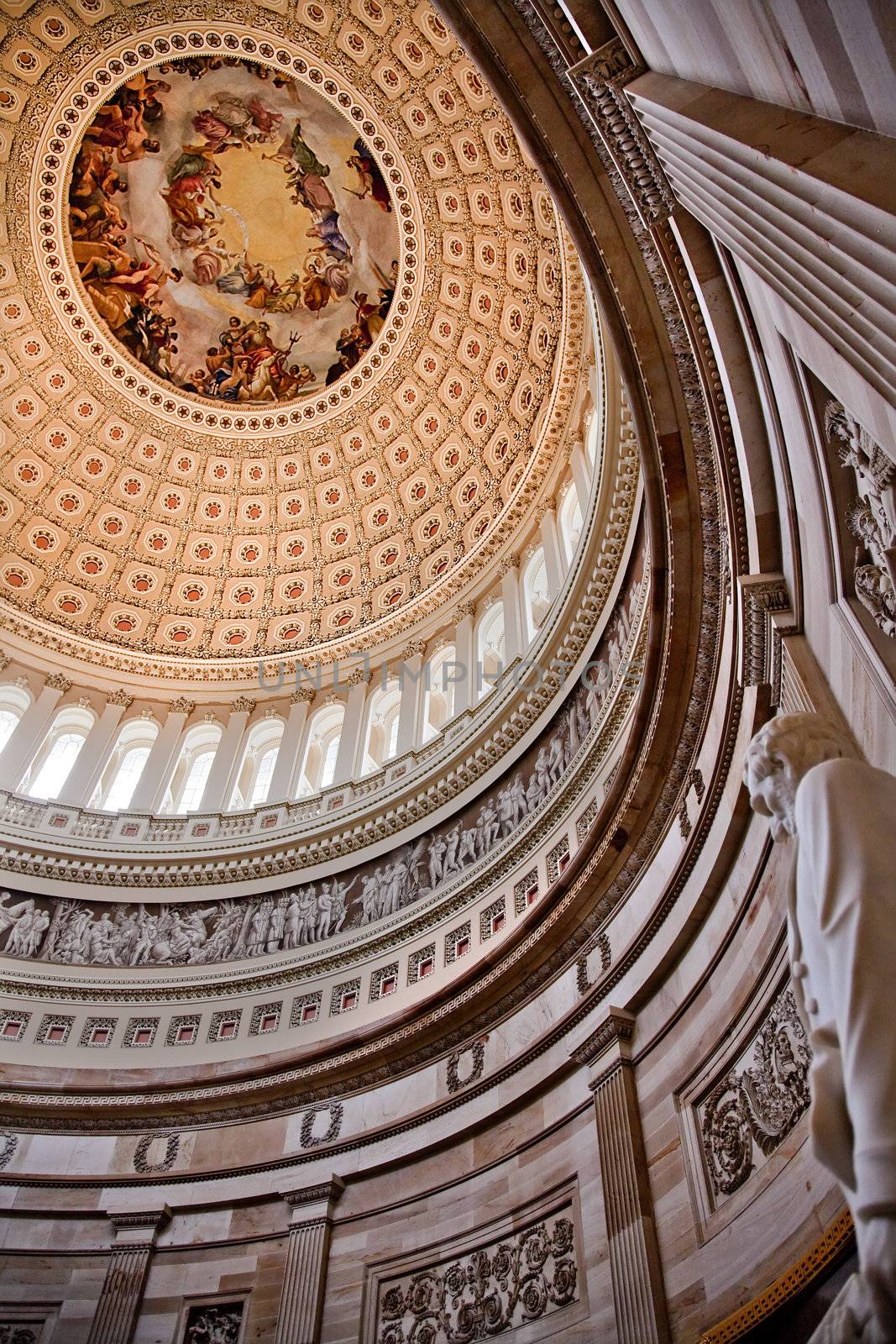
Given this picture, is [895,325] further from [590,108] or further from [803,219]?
[590,108]

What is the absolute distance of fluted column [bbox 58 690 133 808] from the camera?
68.6 ft

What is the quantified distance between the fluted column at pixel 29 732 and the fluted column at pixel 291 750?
5.22m

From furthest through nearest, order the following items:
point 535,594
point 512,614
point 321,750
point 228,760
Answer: point 228,760, point 321,750, point 535,594, point 512,614

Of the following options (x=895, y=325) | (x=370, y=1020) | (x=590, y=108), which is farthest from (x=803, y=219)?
(x=370, y=1020)

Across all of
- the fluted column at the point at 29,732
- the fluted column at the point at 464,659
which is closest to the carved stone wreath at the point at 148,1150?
the fluted column at the point at 464,659

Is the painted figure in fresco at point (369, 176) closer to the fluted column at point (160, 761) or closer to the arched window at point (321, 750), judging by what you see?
the arched window at point (321, 750)

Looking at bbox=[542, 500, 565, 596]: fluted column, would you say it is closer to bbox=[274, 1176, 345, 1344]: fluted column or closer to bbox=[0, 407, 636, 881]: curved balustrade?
bbox=[0, 407, 636, 881]: curved balustrade

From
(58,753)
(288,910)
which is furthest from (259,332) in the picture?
(288,910)

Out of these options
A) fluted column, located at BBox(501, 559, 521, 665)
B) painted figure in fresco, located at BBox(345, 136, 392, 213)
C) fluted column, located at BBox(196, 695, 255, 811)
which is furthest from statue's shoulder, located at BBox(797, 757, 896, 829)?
painted figure in fresco, located at BBox(345, 136, 392, 213)

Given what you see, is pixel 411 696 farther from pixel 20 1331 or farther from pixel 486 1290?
pixel 486 1290

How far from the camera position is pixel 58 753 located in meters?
22.4

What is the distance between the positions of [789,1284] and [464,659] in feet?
49.2

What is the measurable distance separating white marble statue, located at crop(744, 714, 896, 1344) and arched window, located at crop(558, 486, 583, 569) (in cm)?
1404

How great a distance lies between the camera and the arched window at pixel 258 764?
21609mm
